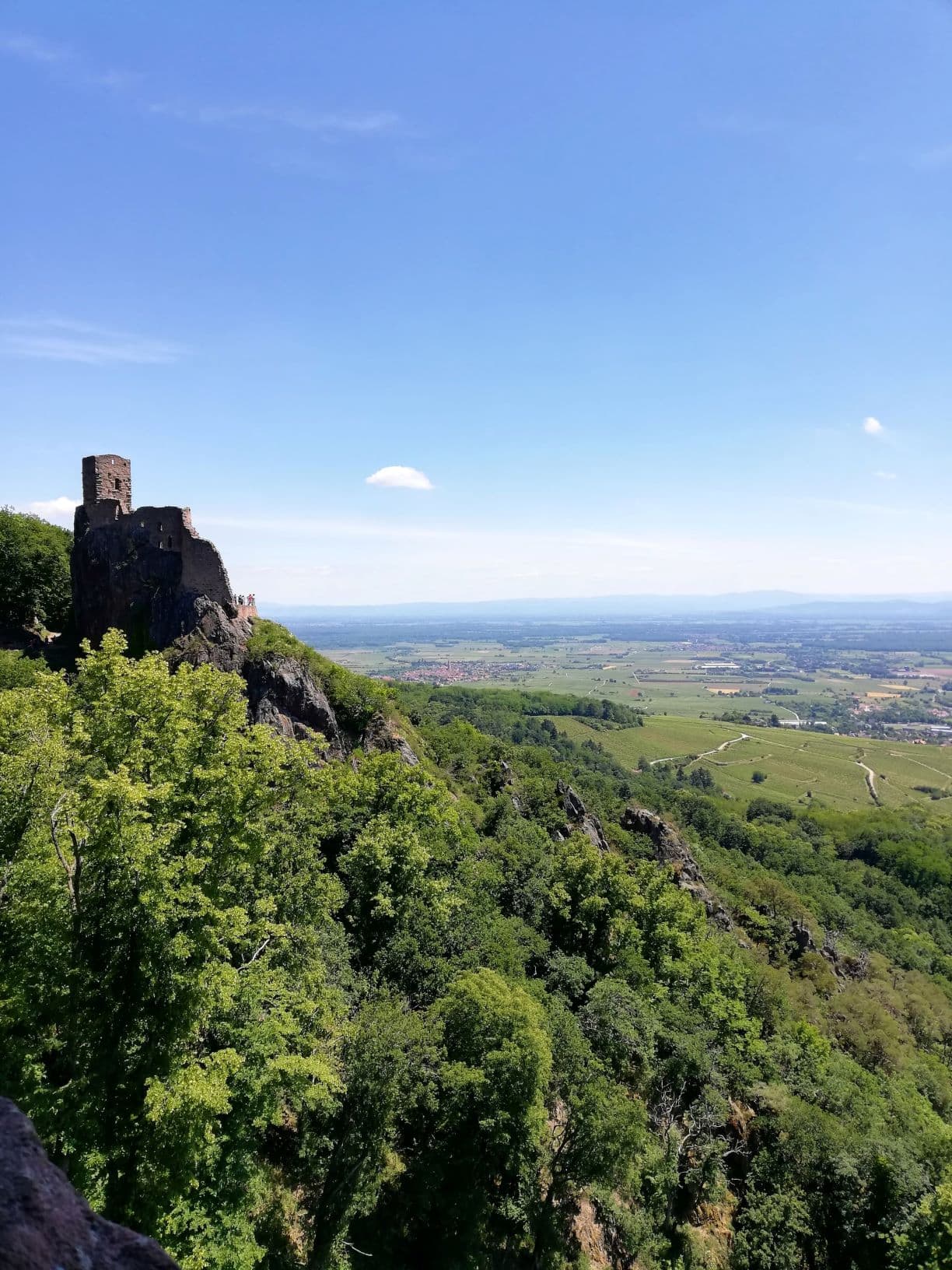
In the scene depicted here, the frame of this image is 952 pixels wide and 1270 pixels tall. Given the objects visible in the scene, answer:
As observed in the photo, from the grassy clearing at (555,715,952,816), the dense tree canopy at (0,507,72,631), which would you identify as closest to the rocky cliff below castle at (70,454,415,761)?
the dense tree canopy at (0,507,72,631)

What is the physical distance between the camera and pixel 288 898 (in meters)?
19.0

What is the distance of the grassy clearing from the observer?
12275 cm

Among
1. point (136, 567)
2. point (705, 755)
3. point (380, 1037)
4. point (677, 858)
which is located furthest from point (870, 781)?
point (380, 1037)

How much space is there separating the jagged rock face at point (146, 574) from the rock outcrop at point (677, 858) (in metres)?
37.8

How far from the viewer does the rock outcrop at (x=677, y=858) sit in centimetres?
4931

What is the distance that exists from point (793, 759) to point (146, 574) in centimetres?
14460

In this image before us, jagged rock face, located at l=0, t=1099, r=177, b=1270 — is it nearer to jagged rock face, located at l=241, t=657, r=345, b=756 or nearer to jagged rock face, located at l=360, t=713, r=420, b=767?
jagged rock face, located at l=241, t=657, r=345, b=756

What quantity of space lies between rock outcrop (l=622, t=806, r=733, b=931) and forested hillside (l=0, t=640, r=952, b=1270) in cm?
868

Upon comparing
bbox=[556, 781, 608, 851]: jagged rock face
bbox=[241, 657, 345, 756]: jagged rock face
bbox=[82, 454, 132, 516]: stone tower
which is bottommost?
bbox=[556, 781, 608, 851]: jagged rock face

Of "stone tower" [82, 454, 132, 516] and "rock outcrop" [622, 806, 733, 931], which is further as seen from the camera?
"rock outcrop" [622, 806, 733, 931]

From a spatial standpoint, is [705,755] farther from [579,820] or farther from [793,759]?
[579,820]

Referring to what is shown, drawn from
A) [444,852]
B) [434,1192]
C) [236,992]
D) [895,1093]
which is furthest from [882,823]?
[236,992]

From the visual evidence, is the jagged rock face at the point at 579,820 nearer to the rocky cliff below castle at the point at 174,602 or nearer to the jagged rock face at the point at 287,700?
the rocky cliff below castle at the point at 174,602

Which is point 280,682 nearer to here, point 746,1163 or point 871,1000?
point 746,1163
